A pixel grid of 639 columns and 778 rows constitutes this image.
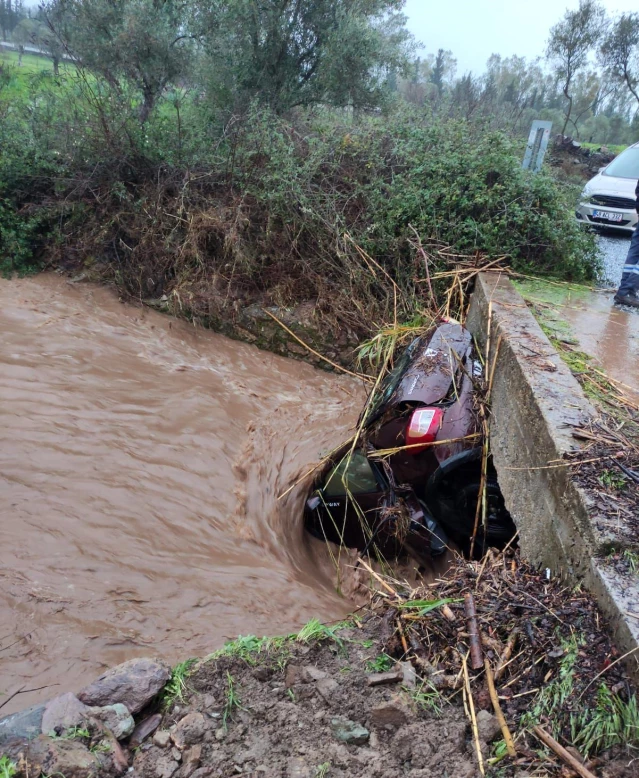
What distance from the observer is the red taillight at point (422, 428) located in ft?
12.8

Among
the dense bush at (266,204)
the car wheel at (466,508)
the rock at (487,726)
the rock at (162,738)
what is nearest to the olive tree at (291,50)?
the dense bush at (266,204)

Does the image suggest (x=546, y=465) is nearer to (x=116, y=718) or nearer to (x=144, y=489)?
(x=116, y=718)

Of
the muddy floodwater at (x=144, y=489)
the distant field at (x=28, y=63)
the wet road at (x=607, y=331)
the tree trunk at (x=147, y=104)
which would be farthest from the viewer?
the distant field at (x=28, y=63)

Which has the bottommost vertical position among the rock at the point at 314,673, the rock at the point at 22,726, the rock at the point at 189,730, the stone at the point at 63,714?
the rock at the point at 22,726

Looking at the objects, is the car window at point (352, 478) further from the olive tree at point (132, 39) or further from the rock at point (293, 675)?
the olive tree at point (132, 39)

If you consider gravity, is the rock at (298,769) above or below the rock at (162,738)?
above

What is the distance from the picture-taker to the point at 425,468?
3.96 meters

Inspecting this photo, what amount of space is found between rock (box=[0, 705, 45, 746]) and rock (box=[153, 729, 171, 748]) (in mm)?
429

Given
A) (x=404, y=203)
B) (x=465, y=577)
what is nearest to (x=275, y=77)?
(x=404, y=203)

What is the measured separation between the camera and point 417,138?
27.6ft

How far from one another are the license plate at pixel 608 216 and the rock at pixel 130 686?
10357mm

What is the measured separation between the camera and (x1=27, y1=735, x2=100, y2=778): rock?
2.02 metres

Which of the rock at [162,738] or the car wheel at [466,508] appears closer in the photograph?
the rock at [162,738]

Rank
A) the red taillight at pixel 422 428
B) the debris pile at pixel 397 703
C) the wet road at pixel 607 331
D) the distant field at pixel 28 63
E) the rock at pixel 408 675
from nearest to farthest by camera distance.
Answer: the debris pile at pixel 397 703
the rock at pixel 408 675
the red taillight at pixel 422 428
the wet road at pixel 607 331
the distant field at pixel 28 63
